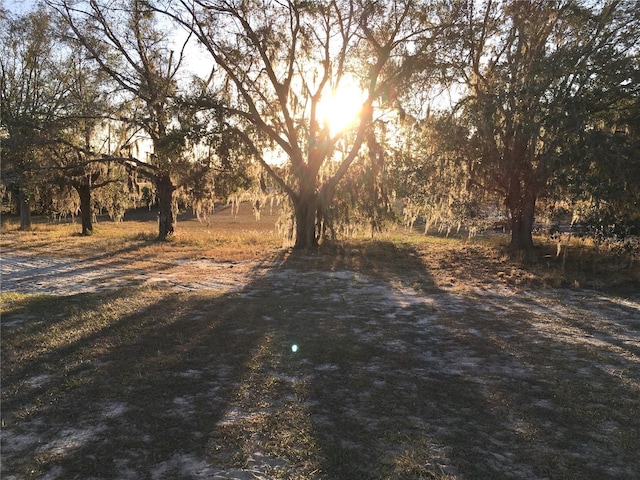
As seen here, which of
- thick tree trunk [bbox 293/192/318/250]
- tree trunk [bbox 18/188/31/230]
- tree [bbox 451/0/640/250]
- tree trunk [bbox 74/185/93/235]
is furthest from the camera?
tree trunk [bbox 18/188/31/230]

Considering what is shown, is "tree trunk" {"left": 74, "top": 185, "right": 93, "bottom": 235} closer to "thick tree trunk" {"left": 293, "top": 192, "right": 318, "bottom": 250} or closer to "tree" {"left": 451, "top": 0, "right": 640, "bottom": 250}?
"thick tree trunk" {"left": 293, "top": 192, "right": 318, "bottom": 250}

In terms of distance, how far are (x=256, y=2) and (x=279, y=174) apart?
6189mm

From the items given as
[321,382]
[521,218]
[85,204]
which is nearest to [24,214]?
[85,204]

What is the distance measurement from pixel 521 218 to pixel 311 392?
13273 mm

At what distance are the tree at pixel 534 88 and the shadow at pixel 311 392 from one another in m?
4.87

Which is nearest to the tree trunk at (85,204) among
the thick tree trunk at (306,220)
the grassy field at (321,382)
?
the thick tree trunk at (306,220)

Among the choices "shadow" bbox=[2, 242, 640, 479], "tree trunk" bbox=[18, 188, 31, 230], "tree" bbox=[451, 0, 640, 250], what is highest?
"tree" bbox=[451, 0, 640, 250]

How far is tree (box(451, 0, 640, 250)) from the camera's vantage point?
10.4m

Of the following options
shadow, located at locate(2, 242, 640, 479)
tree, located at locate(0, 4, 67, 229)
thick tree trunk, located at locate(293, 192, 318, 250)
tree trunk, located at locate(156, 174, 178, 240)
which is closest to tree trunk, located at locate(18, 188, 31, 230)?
tree, located at locate(0, 4, 67, 229)

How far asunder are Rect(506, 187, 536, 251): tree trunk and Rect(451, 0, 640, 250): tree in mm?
33

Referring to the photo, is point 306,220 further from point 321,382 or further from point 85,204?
point 85,204

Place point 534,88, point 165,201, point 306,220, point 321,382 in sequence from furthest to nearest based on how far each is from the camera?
point 165,201
point 306,220
point 534,88
point 321,382

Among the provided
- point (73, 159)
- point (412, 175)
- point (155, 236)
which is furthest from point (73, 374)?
point (73, 159)

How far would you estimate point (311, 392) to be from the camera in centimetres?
433
